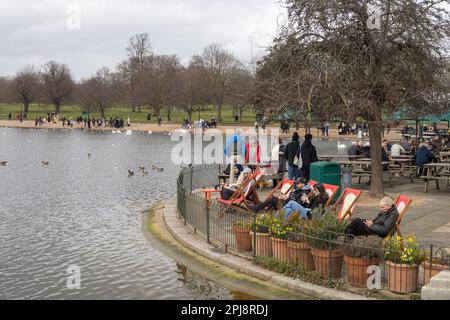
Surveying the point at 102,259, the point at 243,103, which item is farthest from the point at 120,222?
the point at 243,103

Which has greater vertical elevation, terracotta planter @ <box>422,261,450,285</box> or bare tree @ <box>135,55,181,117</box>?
bare tree @ <box>135,55,181,117</box>

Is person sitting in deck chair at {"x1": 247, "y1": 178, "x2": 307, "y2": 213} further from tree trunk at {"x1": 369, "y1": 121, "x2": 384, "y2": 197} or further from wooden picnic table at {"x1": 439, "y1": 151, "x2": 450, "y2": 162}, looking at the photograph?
wooden picnic table at {"x1": 439, "y1": 151, "x2": 450, "y2": 162}

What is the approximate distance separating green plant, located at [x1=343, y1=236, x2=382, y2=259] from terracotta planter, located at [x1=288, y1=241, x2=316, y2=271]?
727 millimetres

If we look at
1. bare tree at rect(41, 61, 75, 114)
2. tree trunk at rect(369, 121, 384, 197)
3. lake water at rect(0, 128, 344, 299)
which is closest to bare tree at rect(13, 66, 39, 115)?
bare tree at rect(41, 61, 75, 114)

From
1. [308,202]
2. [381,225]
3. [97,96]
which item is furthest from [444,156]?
[97,96]

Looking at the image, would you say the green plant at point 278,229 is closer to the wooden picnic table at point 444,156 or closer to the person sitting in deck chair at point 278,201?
the person sitting in deck chair at point 278,201

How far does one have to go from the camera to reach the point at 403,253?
8.77 metres

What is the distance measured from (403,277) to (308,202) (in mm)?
4122

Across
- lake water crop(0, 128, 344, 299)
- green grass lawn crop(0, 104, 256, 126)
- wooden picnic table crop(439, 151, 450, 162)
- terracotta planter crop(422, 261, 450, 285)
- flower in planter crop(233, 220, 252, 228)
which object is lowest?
lake water crop(0, 128, 344, 299)

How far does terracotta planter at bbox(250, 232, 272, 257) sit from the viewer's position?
1063 cm

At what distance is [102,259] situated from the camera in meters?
11.8

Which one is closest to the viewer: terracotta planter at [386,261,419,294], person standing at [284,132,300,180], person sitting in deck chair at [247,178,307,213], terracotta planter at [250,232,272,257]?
terracotta planter at [386,261,419,294]

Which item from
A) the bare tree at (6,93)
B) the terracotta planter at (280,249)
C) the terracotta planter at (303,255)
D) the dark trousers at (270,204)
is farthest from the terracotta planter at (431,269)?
the bare tree at (6,93)

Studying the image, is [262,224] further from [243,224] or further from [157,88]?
[157,88]
